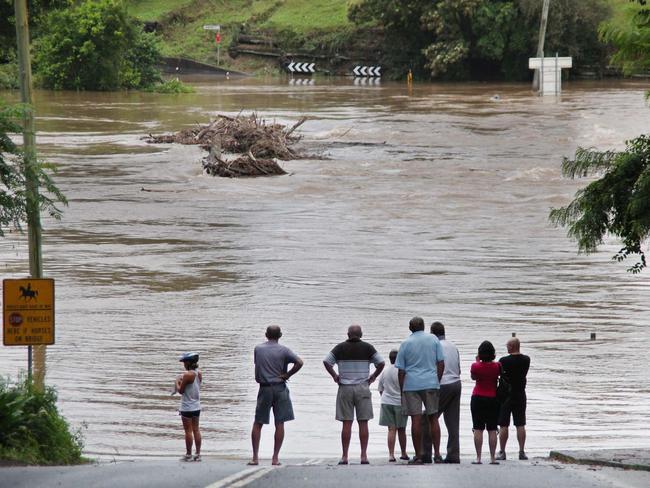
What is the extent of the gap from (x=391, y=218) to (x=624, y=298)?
11375 millimetres

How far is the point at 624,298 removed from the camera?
2423 cm

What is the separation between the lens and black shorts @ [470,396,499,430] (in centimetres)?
1354

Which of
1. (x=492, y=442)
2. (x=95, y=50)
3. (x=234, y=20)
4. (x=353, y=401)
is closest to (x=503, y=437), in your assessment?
(x=492, y=442)

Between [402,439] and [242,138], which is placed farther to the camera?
[242,138]

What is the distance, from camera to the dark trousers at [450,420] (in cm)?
1343

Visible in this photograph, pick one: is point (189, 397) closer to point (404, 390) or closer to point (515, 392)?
point (404, 390)

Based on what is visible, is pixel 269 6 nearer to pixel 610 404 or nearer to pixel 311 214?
pixel 311 214

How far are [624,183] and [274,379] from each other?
4252 mm

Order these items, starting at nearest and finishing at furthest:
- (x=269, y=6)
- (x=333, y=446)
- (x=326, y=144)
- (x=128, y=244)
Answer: (x=333, y=446) → (x=128, y=244) → (x=326, y=144) → (x=269, y=6)

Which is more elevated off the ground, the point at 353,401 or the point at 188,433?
the point at 353,401

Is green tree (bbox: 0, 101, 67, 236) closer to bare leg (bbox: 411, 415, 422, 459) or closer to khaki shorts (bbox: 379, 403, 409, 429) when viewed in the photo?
khaki shorts (bbox: 379, 403, 409, 429)

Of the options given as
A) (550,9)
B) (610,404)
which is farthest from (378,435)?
(550,9)

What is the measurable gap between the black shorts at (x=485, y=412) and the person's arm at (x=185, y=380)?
300cm

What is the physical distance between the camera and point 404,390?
42.9 ft
